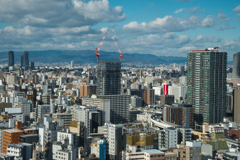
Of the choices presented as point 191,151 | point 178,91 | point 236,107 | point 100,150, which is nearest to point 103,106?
point 236,107

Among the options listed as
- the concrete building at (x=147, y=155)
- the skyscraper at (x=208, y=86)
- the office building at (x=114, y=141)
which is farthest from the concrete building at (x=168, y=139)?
the skyscraper at (x=208, y=86)

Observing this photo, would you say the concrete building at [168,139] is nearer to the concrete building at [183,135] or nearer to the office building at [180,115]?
the concrete building at [183,135]

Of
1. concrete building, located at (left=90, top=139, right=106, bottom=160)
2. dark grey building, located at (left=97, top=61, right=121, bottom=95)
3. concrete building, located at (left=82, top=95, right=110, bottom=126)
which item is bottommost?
concrete building, located at (left=90, top=139, right=106, bottom=160)

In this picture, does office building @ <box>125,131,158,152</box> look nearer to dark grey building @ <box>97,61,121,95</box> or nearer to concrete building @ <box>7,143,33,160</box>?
concrete building @ <box>7,143,33,160</box>

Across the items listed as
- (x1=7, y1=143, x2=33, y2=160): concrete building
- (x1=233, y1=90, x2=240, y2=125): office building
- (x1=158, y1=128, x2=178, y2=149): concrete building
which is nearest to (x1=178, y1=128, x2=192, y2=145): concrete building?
(x1=158, y1=128, x2=178, y2=149): concrete building

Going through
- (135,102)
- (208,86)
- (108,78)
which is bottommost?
(135,102)

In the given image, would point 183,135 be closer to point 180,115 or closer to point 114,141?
point 114,141

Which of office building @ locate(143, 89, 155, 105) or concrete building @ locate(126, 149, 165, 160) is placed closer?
concrete building @ locate(126, 149, 165, 160)
